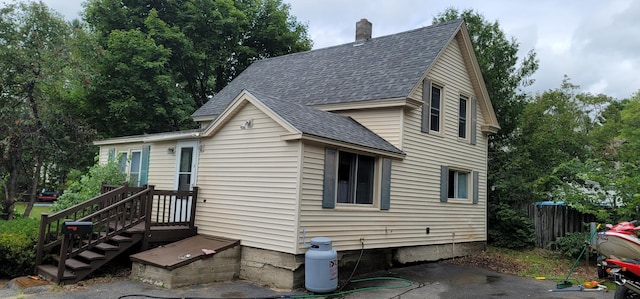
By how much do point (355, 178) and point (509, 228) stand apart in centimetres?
760

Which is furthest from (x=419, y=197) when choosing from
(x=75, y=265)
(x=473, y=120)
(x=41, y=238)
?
(x=41, y=238)

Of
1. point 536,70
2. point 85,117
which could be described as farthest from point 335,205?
point 85,117

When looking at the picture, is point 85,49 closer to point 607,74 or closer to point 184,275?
point 184,275

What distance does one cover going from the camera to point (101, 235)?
30.4 feet

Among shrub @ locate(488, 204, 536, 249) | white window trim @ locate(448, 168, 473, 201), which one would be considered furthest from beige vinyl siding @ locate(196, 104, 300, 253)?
shrub @ locate(488, 204, 536, 249)

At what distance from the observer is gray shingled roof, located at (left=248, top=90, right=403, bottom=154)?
840 cm

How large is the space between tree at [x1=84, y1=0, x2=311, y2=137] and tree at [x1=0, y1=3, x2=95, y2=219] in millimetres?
2917

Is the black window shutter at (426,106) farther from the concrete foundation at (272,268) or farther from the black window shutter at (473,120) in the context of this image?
the concrete foundation at (272,268)

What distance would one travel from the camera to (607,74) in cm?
4838

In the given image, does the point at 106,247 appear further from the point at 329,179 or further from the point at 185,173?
the point at 329,179

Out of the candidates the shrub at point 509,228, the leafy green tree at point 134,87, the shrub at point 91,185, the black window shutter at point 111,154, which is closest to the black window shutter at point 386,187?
the shrub at point 509,228

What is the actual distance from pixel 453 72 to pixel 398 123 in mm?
3417

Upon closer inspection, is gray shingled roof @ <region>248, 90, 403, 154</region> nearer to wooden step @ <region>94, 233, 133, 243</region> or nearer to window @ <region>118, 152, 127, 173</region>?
wooden step @ <region>94, 233, 133, 243</region>

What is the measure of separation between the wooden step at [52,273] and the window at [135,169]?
4.22 meters
